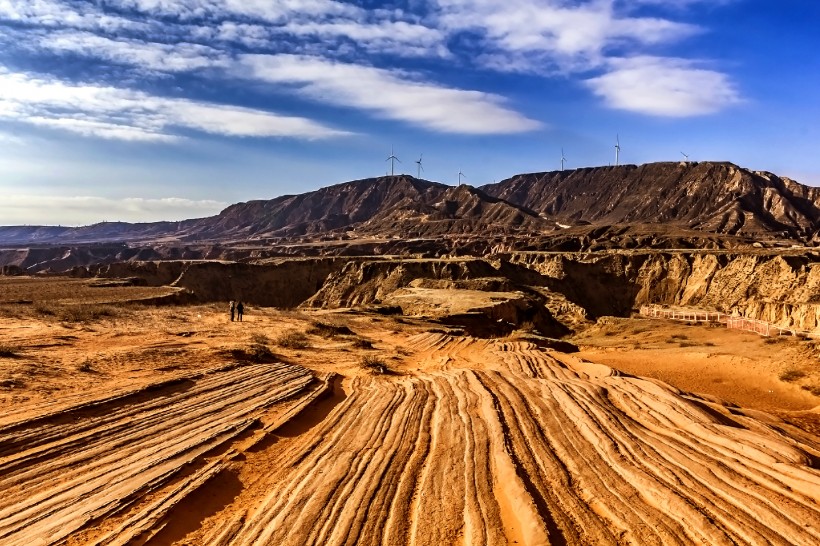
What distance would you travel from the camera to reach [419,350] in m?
22.7

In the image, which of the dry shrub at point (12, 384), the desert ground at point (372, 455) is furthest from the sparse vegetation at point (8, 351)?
the dry shrub at point (12, 384)

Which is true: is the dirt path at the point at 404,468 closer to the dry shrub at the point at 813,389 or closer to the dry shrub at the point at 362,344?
A: the dry shrub at the point at 813,389

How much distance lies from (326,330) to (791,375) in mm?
18067

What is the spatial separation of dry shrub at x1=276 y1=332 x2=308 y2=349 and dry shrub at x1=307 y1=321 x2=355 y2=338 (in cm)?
163

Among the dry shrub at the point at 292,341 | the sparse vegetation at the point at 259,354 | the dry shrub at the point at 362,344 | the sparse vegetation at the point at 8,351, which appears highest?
the sparse vegetation at the point at 8,351

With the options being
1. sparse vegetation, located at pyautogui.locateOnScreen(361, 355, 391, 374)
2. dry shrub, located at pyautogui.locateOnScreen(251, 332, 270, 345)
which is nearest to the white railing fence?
sparse vegetation, located at pyautogui.locateOnScreen(361, 355, 391, 374)

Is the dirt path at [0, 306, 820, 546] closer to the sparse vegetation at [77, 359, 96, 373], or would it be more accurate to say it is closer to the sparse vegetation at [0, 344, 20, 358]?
the sparse vegetation at [77, 359, 96, 373]

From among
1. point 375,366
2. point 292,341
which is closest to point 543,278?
point 292,341

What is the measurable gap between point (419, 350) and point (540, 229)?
119280 millimetres

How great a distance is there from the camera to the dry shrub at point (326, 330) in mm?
24608

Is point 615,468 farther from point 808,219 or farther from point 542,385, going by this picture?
point 808,219

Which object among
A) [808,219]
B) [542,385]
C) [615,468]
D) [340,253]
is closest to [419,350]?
[542,385]

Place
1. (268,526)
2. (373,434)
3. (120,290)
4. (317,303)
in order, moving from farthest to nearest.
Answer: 1. (317,303)
2. (120,290)
3. (373,434)
4. (268,526)

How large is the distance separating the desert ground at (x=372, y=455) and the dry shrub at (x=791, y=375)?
4.86ft
